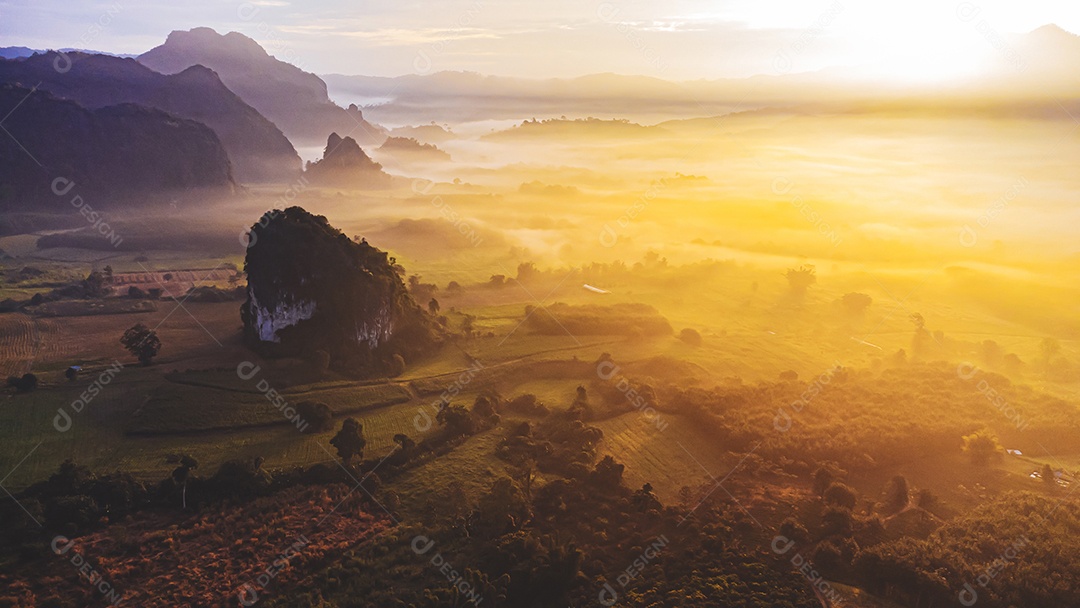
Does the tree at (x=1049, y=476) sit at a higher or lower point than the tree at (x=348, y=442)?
lower

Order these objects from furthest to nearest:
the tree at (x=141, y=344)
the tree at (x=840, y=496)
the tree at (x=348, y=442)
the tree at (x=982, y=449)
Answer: the tree at (x=141, y=344), the tree at (x=982, y=449), the tree at (x=348, y=442), the tree at (x=840, y=496)

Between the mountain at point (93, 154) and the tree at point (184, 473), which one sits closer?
the tree at point (184, 473)

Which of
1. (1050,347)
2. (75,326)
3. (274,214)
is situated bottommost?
(1050,347)

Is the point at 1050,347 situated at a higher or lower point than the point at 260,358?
lower

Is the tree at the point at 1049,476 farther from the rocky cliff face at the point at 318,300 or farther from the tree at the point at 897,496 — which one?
the rocky cliff face at the point at 318,300

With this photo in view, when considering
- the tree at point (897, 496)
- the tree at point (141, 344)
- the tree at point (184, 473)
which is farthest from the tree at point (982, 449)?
the tree at point (141, 344)

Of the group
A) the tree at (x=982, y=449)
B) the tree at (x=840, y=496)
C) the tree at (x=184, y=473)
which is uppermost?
the tree at (x=184, y=473)

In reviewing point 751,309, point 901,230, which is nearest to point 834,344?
point 751,309

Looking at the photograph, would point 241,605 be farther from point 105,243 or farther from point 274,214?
point 105,243
